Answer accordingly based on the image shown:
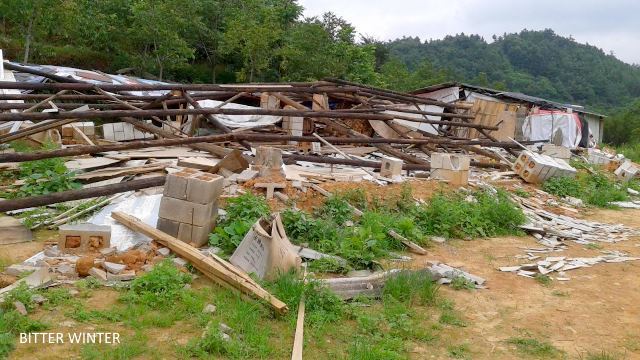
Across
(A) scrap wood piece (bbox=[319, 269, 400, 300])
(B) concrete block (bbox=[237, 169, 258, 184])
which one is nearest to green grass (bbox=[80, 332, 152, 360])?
(A) scrap wood piece (bbox=[319, 269, 400, 300])

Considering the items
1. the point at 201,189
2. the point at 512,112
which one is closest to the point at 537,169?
the point at 512,112

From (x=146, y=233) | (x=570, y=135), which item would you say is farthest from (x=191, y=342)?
(x=570, y=135)

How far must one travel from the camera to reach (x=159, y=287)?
471 centimetres

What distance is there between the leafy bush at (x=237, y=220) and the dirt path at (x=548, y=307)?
85.9 inches

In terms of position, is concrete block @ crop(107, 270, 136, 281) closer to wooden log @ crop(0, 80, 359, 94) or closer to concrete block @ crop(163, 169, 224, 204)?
concrete block @ crop(163, 169, 224, 204)

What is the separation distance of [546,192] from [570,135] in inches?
352

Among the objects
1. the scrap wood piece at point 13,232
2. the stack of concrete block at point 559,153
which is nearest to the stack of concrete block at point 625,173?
the stack of concrete block at point 559,153

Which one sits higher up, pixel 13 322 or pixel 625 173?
pixel 625 173

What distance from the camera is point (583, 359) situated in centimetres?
439

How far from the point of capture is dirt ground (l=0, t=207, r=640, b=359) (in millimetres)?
4318

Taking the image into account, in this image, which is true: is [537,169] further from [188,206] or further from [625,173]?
[188,206]

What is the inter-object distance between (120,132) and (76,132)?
1.65 metres

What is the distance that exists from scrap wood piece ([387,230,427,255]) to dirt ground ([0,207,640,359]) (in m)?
0.11

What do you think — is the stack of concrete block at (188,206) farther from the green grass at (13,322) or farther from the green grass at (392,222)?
the green grass at (13,322)
